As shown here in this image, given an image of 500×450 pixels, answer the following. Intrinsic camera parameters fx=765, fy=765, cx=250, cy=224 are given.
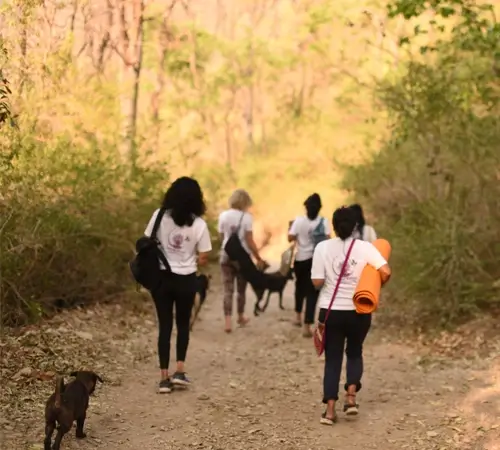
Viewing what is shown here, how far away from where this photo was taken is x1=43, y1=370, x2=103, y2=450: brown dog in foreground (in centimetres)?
474

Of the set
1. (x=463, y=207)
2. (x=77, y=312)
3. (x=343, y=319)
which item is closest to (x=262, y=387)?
(x=343, y=319)

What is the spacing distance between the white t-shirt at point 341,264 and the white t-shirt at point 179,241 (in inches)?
41.4

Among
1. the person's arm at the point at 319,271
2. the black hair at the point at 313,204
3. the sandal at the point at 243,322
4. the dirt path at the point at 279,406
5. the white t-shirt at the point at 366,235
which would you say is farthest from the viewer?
the sandal at the point at 243,322

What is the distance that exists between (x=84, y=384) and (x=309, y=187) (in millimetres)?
21519

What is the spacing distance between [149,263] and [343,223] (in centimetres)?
164

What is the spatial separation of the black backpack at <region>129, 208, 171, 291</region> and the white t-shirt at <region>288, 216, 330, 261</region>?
329 cm

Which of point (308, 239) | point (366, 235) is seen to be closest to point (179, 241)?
point (366, 235)

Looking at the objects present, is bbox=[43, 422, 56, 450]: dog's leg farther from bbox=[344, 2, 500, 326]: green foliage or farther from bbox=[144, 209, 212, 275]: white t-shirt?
bbox=[344, 2, 500, 326]: green foliage

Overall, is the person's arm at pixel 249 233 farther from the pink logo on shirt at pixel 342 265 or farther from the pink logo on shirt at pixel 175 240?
the pink logo on shirt at pixel 342 265

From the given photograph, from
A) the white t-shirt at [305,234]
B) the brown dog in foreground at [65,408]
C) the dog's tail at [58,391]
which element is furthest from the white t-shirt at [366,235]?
the dog's tail at [58,391]

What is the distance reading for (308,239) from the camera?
9.26 metres

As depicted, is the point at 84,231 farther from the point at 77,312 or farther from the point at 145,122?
the point at 145,122

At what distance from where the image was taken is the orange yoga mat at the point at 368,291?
17.9 feet

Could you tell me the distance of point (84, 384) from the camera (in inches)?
208
